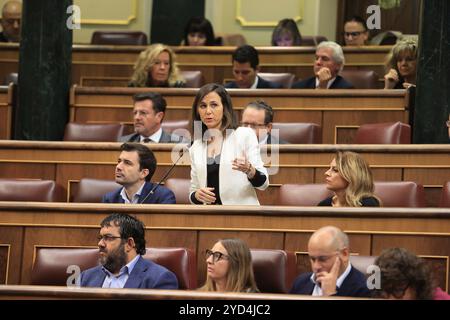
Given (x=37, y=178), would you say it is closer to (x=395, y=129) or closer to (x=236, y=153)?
(x=236, y=153)

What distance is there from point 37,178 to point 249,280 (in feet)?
6.20

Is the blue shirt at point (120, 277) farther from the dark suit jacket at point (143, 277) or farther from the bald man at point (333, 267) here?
the bald man at point (333, 267)

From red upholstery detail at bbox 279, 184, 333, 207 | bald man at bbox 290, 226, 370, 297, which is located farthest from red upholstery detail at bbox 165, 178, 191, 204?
bald man at bbox 290, 226, 370, 297

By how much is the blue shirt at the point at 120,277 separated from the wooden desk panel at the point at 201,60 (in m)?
3.11

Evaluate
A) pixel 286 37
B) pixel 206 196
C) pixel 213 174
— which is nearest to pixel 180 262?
pixel 206 196

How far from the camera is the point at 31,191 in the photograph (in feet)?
15.4

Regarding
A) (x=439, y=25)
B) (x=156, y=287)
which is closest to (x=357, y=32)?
(x=439, y=25)

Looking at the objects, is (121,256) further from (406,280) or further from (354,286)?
(406,280)

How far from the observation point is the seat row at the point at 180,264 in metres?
3.77

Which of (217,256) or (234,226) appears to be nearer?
(217,256)

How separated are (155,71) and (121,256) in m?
2.36

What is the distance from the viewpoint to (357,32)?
23.2 ft

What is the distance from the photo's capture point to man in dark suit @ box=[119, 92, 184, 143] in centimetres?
524

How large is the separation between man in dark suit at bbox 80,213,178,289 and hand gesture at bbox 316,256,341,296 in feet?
1.90
